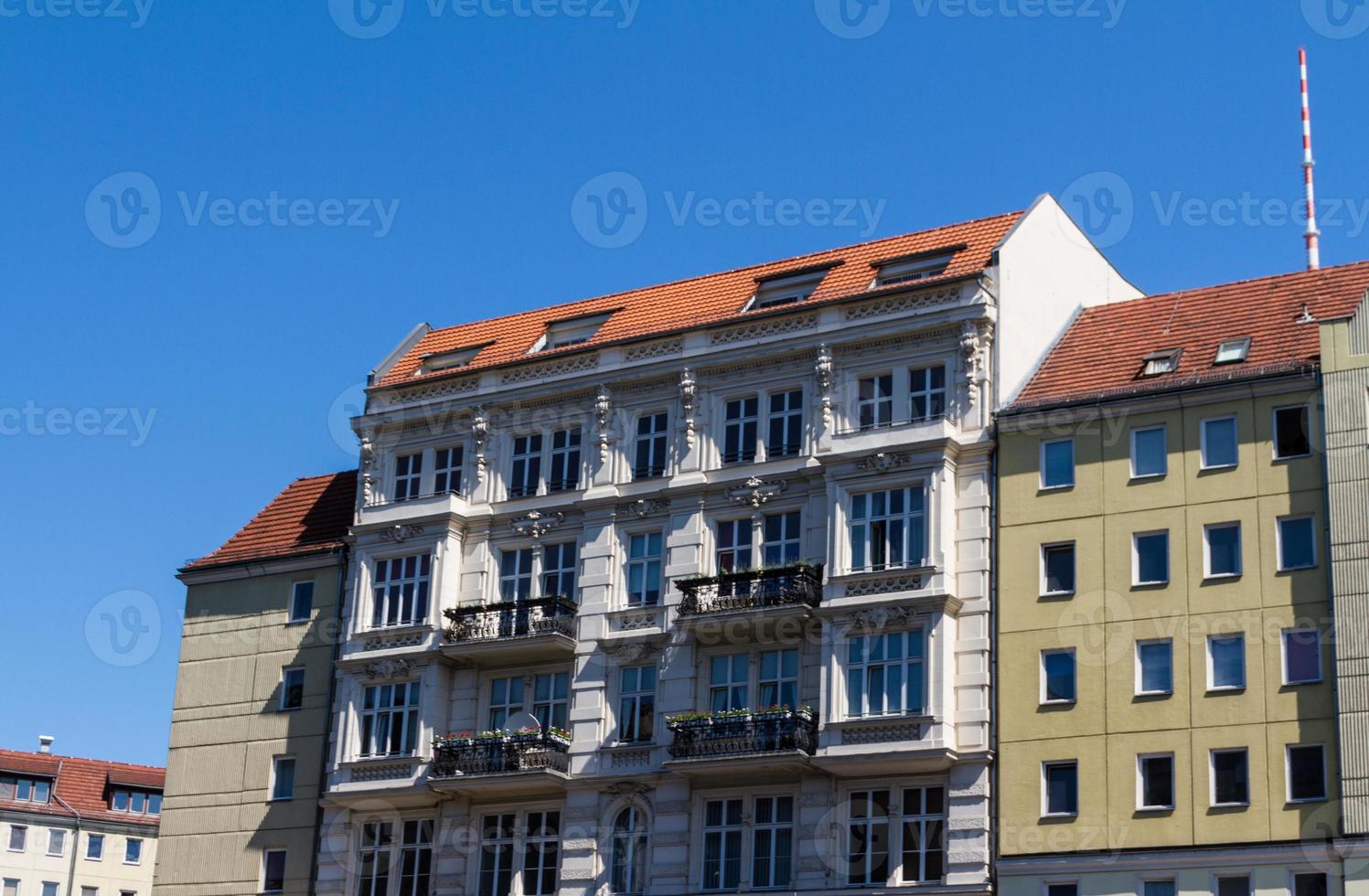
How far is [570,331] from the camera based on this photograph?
6119 centimetres

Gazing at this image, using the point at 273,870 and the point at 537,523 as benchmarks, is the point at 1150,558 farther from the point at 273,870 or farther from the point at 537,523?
the point at 273,870

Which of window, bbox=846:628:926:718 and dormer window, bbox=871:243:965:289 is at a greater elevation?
dormer window, bbox=871:243:965:289

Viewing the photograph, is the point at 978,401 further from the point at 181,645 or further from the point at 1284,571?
the point at 181,645

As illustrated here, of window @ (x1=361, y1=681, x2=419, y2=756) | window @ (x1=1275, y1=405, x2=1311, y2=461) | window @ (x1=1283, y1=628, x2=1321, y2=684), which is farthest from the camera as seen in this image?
window @ (x1=361, y1=681, x2=419, y2=756)

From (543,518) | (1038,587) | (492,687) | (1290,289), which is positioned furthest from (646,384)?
(1290,289)

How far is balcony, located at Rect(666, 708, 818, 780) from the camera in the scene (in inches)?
1976

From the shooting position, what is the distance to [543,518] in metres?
57.4

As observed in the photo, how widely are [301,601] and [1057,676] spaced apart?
2523 cm

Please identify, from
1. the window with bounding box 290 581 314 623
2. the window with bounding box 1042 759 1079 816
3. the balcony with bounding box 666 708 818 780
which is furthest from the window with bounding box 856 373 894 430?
the window with bounding box 290 581 314 623

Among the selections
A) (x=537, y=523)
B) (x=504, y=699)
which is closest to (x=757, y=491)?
Answer: (x=537, y=523)

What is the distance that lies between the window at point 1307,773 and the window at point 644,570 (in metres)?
17.5

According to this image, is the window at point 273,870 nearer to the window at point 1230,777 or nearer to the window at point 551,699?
the window at point 551,699

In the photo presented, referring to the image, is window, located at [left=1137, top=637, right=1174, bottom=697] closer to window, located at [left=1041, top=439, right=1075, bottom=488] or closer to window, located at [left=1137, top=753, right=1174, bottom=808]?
window, located at [left=1137, top=753, right=1174, bottom=808]

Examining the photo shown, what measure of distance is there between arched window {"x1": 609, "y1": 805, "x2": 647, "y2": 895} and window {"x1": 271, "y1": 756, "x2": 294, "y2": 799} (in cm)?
1231
